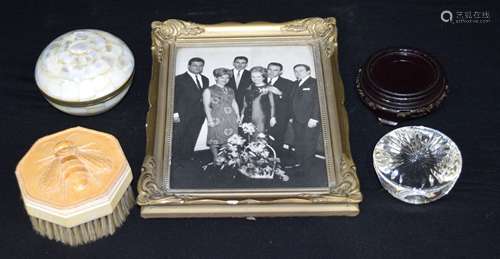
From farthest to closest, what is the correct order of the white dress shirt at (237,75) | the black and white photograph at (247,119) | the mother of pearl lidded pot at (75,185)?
the white dress shirt at (237,75) < the black and white photograph at (247,119) < the mother of pearl lidded pot at (75,185)

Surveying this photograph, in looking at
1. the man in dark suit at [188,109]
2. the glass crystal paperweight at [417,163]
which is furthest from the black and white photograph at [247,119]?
the glass crystal paperweight at [417,163]

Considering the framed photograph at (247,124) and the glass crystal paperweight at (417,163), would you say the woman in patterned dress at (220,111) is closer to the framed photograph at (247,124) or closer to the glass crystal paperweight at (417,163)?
the framed photograph at (247,124)

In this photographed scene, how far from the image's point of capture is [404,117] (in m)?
1.26

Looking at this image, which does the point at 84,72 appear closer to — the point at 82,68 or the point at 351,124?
the point at 82,68

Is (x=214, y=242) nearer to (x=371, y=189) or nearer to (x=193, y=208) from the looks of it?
(x=193, y=208)

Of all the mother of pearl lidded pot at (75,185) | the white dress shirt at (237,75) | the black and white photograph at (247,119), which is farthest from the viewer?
the white dress shirt at (237,75)

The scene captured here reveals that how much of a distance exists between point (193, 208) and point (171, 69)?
0.28 meters

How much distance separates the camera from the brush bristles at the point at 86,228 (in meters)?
1.16

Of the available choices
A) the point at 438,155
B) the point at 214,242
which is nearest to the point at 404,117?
the point at 438,155

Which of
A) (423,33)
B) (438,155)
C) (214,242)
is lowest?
(214,242)

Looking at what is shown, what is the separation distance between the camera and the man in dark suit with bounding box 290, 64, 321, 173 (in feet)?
4.04

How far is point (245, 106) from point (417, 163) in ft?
0.99

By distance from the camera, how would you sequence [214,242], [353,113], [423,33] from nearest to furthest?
1. [214,242]
2. [353,113]
3. [423,33]

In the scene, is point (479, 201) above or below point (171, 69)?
below
